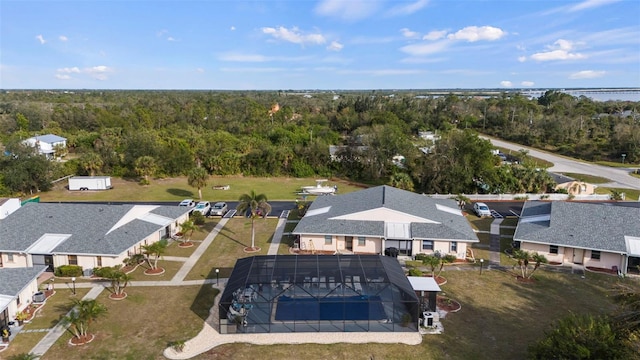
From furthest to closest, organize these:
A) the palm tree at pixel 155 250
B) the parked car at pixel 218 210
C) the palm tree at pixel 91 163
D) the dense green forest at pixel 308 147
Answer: the palm tree at pixel 91 163
the dense green forest at pixel 308 147
the parked car at pixel 218 210
the palm tree at pixel 155 250

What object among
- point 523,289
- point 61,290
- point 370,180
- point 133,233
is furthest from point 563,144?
point 61,290

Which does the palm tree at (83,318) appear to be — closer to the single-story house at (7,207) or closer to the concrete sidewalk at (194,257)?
the concrete sidewalk at (194,257)

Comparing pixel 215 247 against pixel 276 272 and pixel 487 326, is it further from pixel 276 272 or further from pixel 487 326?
pixel 487 326

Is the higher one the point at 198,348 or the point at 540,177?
the point at 540,177

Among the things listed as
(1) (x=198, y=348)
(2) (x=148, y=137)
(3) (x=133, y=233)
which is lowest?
(1) (x=198, y=348)

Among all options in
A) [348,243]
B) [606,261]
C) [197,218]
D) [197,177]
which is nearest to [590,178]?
[606,261]

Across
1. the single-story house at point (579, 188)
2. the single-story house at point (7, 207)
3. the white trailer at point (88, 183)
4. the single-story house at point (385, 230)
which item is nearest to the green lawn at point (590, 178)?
the single-story house at point (579, 188)

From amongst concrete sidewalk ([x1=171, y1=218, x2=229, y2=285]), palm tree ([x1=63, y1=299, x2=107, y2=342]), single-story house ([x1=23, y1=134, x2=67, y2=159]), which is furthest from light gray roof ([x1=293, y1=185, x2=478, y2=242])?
single-story house ([x1=23, y1=134, x2=67, y2=159])
